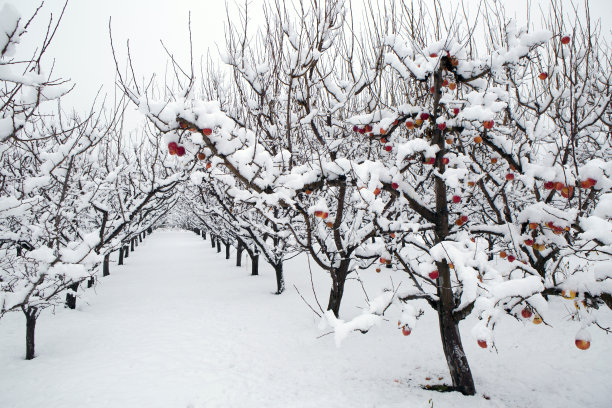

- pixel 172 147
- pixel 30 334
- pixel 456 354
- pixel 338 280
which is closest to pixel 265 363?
pixel 338 280

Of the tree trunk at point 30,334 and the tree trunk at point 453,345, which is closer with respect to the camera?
the tree trunk at point 453,345

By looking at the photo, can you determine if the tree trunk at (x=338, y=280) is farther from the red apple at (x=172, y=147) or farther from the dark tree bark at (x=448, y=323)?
the red apple at (x=172, y=147)

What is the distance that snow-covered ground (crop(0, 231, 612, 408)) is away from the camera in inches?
163

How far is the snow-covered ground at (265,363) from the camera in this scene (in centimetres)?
414

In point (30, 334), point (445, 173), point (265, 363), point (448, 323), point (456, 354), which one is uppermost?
point (445, 173)

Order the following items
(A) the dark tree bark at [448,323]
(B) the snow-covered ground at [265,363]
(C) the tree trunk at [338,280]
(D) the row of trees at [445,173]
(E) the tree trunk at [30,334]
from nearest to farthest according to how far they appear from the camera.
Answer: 1. (D) the row of trees at [445,173]
2. (A) the dark tree bark at [448,323]
3. (B) the snow-covered ground at [265,363]
4. (E) the tree trunk at [30,334]
5. (C) the tree trunk at [338,280]

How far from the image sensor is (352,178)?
3.60m

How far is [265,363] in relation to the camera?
5227mm

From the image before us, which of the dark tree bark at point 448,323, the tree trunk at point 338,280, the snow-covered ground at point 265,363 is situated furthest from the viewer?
the tree trunk at point 338,280

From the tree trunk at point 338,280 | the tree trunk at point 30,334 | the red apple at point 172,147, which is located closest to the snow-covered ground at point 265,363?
the tree trunk at point 30,334

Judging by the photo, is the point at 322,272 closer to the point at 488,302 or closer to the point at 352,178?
the point at 352,178

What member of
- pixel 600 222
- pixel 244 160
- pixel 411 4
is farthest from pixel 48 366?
pixel 411 4

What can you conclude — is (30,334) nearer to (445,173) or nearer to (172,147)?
(172,147)

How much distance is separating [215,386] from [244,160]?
→ 3.61 metres
